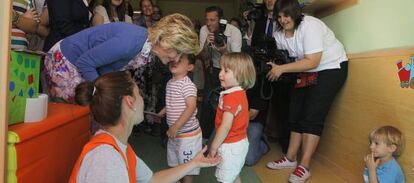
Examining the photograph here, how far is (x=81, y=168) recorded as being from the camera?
0.97 metres

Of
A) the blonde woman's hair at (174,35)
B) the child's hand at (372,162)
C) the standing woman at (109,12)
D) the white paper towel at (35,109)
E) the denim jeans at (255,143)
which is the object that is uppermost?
the standing woman at (109,12)

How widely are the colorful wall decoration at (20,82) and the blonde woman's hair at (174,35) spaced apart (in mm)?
528

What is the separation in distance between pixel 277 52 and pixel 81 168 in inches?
58.4

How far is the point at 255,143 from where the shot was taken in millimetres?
2434

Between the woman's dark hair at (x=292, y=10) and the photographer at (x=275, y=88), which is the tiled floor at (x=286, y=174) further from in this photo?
the woman's dark hair at (x=292, y=10)

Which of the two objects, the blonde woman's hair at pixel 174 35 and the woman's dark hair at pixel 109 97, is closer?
the woman's dark hair at pixel 109 97

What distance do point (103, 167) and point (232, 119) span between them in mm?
805

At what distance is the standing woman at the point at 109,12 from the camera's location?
2260 millimetres

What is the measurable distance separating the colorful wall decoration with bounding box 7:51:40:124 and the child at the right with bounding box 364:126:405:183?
52.5 inches

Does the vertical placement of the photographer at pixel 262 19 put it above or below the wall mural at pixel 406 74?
above

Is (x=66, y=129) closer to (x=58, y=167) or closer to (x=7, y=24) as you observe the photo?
(x=58, y=167)

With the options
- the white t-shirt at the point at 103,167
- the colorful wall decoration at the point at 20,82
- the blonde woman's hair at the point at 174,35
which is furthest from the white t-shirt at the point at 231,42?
the white t-shirt at the point at 103,167

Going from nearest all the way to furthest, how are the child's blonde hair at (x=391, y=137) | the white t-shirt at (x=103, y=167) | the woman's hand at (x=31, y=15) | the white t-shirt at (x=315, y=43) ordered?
the white t-shirt at (x=103, y=167), the child's blonde hair at (x=391, y=137), the woman's hand at (x=31, y=15), the white t-shirt at (x=315, y=43)

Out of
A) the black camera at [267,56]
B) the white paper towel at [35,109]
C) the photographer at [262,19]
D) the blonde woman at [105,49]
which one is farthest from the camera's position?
the photographer at [262,19]
